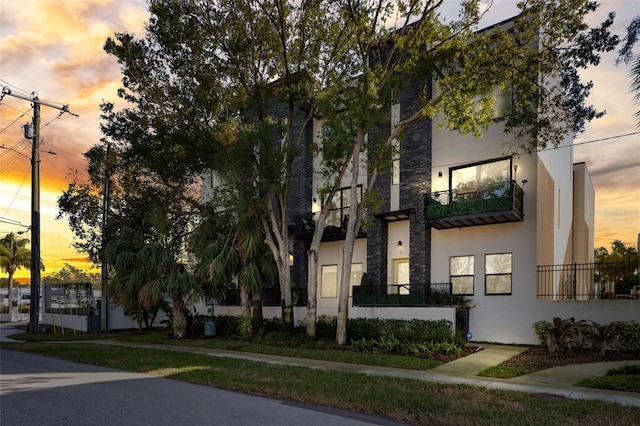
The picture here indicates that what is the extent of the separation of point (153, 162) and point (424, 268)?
12363mm

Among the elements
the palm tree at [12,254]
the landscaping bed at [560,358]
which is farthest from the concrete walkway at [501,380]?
the palm tree at [12,254]

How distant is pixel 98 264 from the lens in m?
29.0

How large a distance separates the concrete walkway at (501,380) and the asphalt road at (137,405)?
3.95 m

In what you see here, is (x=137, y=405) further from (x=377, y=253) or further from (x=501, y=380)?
(x=377, y=253)

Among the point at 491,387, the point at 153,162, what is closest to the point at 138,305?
the point at 153,162

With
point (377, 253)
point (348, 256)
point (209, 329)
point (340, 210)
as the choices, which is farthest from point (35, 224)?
point (348, 256)

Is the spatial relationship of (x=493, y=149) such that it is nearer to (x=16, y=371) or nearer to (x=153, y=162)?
(x=153, y=162)

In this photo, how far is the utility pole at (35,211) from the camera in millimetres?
25719

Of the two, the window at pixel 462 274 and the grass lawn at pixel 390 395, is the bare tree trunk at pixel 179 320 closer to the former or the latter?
the grass lawn at pixel 390 395

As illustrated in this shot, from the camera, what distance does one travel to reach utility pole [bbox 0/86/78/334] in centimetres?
2572

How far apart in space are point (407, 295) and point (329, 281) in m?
6.18

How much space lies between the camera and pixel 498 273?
1919cm

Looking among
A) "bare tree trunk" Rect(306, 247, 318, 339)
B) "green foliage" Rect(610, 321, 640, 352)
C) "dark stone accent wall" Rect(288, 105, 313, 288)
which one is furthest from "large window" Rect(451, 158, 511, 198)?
"dark stone accent wall" Rect(288, 105, 313, 288)

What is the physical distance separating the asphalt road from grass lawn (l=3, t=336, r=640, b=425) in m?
0.46
